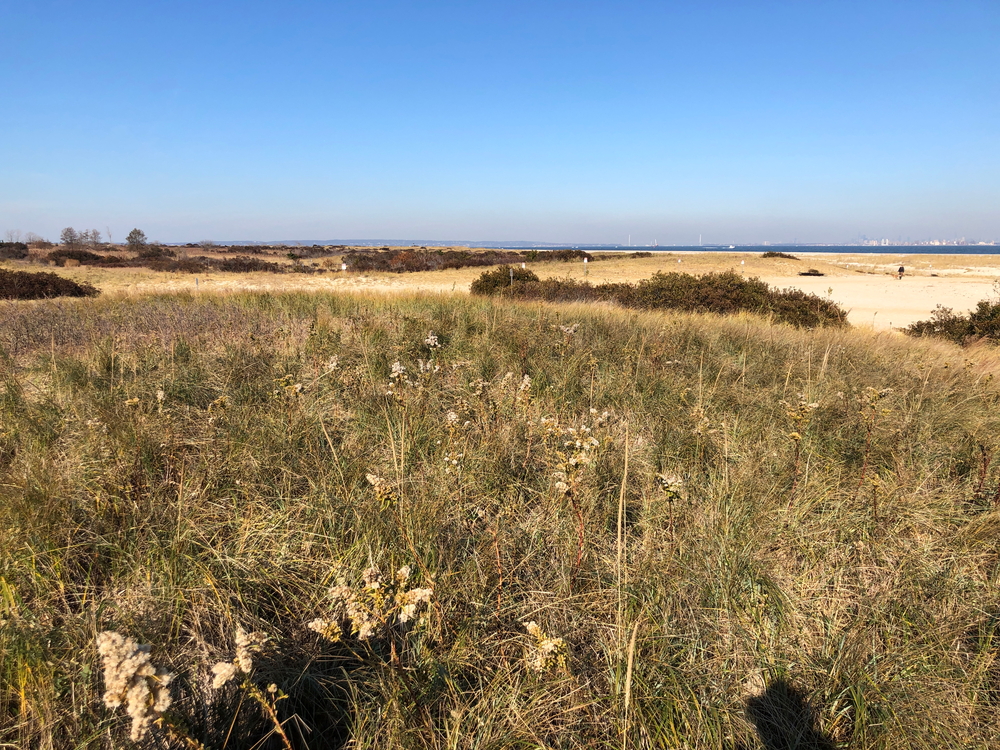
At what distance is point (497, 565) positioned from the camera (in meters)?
1.88

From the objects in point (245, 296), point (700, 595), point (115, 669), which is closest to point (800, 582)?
point (700, 595)

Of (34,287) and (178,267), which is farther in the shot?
(178,267)

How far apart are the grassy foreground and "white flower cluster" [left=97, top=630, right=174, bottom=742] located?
18 cm

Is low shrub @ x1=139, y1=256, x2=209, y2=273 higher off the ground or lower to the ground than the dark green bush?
higher

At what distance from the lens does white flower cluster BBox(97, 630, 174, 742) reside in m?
0.86

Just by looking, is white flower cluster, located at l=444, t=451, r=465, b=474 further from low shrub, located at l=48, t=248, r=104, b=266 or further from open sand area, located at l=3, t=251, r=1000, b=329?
low shrub, located at l=48, t=248, r=104, b=266

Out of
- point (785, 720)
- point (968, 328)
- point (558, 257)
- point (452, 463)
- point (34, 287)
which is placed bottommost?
point (785, 720)

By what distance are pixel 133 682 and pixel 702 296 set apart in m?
11.6

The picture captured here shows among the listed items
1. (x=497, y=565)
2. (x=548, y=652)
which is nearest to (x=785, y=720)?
(x=548, y=652)

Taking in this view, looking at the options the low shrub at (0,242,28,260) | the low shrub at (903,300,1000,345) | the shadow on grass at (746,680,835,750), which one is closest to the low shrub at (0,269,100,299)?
the shadow on grass at (746,680,835,750)

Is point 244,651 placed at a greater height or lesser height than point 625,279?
lesser

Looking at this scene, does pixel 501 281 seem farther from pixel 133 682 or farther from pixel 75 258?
pixel 75 258

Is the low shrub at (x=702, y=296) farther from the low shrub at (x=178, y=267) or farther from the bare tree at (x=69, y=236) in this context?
the bare tree at (x=69, y=236)

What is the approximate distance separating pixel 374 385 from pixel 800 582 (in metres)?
3.03
